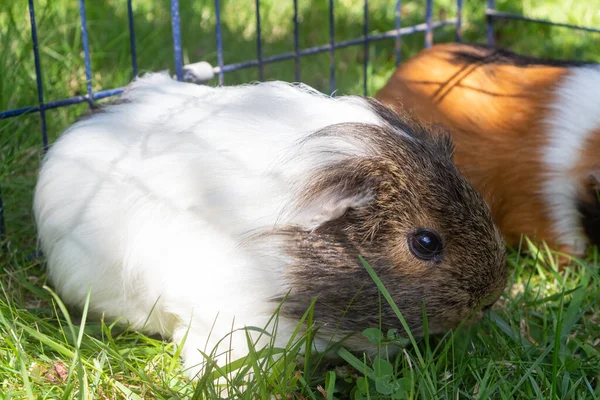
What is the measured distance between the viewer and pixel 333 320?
1854 millimetres

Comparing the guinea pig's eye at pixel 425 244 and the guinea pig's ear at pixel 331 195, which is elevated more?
the guinea pig's ear at pixel 331 195

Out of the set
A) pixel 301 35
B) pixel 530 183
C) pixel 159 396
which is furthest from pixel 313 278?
pixel 301 35

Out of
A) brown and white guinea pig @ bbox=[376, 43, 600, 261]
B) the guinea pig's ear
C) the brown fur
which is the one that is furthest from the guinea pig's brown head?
the brown fur

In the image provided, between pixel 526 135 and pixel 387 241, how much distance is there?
116cm

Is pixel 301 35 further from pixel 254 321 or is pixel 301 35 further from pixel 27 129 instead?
pixel 254 321

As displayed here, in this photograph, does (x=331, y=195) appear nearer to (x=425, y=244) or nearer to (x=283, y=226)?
(x=283, y=226)

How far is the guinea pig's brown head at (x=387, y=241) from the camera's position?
182cm

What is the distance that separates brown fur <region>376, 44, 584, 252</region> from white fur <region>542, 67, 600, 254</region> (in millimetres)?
36

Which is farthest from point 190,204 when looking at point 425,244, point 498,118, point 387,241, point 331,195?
point 498,118

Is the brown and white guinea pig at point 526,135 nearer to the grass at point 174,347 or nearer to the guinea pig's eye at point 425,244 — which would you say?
the grass at point 174,347

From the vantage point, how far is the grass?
1764 mm

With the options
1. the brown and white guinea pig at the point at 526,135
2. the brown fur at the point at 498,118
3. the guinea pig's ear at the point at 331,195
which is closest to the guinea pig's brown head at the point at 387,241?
the guinea pig's ear at the point at 331,195

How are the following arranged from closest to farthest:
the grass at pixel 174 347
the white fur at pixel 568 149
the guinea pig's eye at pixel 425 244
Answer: the grass at pixel 174 347
the guinea pig's eye at pixel 425 244
the white fur at pixel 568 149

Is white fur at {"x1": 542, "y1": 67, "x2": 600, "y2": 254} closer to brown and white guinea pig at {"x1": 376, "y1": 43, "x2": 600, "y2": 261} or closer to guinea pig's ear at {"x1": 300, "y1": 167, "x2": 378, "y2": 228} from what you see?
brown and white guinea pig at {"x1": 376, "y1": 43, "x2": 600, "y2": 261}
